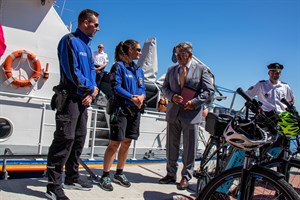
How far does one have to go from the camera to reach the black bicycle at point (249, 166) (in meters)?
2.28

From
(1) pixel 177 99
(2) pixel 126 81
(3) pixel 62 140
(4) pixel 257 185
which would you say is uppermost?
(2) pixel 126 81

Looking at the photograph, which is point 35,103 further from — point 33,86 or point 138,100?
point 138,100

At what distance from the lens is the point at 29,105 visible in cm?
527

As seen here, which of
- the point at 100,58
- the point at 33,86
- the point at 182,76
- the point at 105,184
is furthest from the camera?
the point at 100,58

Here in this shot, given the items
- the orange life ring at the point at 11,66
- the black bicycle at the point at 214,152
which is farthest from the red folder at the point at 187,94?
the orange life ring at the point at 11,66

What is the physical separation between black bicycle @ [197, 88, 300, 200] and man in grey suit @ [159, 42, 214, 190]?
1551 mm

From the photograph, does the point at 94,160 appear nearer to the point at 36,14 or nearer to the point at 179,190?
the point at 179,190

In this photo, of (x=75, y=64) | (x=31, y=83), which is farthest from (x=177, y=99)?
(x=31, y=83)

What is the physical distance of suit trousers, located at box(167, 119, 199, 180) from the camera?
4.07 metres

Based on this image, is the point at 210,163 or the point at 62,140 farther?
the point at 210,163

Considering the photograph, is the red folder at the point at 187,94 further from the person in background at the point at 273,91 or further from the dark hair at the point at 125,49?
the person in background at the point at 273,91

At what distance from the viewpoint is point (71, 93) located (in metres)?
3.11

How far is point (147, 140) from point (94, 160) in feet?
5.34

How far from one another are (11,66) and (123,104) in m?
2.71
